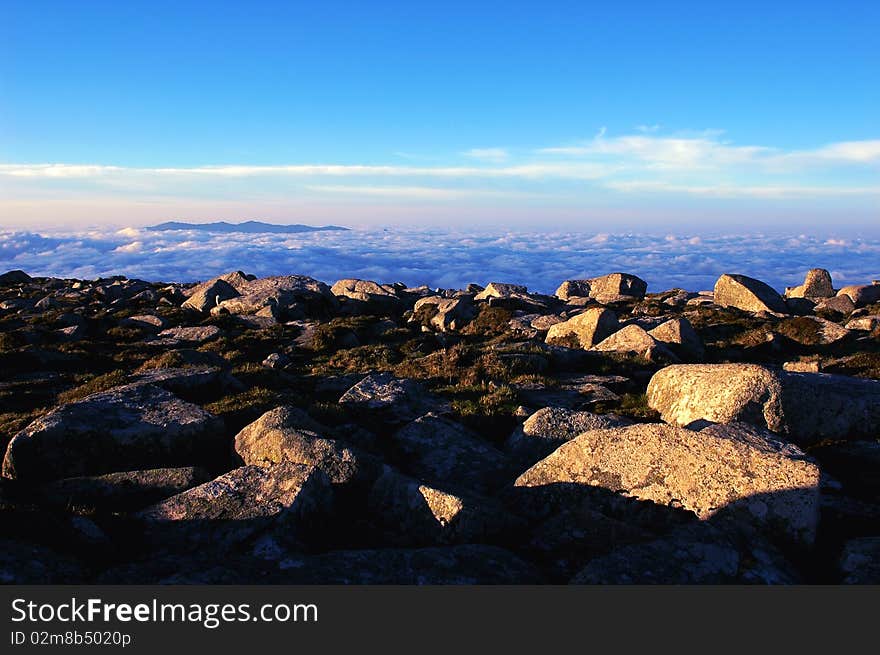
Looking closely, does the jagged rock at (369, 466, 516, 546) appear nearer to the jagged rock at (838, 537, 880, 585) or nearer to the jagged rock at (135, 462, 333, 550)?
the jagged rock at (135, 462, 333, 550)

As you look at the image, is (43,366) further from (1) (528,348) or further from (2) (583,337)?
(2) (583,337)

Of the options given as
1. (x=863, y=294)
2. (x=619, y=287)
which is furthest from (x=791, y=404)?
(x=619, y=287)

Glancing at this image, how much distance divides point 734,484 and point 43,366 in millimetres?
26825

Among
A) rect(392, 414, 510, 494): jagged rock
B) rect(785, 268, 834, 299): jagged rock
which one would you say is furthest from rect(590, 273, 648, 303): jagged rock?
rect(392, 414, 510, 494): jagged rock

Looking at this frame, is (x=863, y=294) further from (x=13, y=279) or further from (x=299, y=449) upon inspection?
(x=13, y=279)

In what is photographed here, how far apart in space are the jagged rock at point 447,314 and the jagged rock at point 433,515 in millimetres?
26244

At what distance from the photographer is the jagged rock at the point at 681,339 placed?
23.3m

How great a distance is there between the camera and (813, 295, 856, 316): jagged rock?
41.4 metres

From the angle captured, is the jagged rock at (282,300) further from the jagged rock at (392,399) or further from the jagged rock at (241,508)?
the jagged rock at (241,508)

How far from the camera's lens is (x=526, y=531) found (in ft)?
27.1

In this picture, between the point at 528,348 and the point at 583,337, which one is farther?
the point at 583,337

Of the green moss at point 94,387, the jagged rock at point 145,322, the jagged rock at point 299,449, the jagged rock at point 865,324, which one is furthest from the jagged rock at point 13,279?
the jagged rock at point 865,324

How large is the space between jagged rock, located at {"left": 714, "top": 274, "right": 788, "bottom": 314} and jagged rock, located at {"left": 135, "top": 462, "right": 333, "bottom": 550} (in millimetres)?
42590
